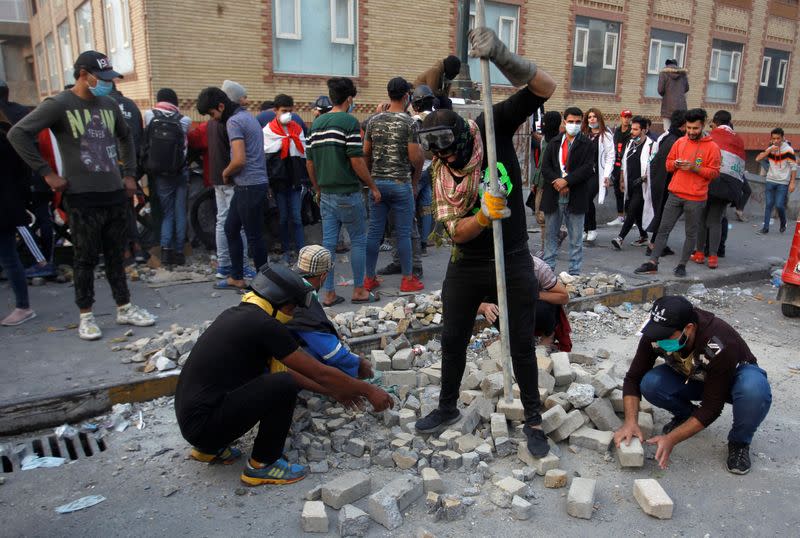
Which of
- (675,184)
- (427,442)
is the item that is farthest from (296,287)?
(675,184)

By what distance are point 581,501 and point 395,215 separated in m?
3.62

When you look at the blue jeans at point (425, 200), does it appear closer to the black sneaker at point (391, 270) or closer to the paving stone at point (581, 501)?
the black sneaker at point (391, 270)

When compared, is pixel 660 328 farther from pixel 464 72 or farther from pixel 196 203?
pixel 464 72

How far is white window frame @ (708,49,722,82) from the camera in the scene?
2030 cm

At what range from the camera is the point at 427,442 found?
3.76 metres

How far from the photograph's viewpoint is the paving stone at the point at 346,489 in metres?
3.18

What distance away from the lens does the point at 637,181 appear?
885 cm

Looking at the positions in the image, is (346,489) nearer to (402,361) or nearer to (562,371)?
(402,361)

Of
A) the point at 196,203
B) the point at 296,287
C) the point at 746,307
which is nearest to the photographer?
the point at 296,287

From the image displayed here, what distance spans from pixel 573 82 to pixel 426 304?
13.0 metres

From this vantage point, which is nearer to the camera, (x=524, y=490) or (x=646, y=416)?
(x=524, y=490)

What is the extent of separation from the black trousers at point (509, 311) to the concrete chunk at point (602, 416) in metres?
0.46

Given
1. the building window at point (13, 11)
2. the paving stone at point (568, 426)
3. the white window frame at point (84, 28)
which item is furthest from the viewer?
the building window at point (13, 11)

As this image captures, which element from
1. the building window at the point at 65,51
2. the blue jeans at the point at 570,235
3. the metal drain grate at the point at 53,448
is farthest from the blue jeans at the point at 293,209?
the building window at the point at 65,51
